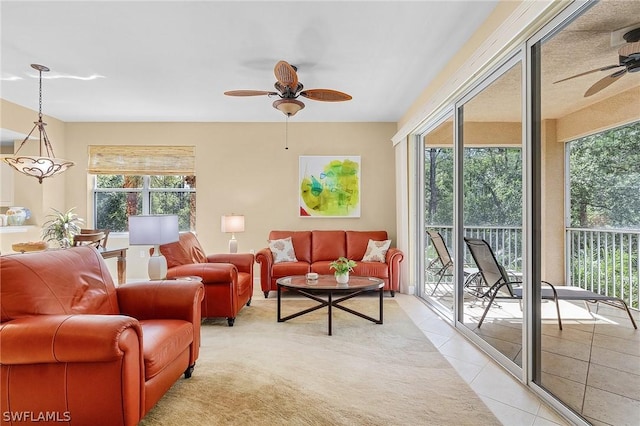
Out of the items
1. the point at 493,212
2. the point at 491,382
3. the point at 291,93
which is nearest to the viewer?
the point at 491,382

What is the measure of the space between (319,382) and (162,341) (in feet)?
3.62

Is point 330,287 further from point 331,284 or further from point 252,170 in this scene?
point 252,170

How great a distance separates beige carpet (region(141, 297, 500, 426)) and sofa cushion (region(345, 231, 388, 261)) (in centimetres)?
192

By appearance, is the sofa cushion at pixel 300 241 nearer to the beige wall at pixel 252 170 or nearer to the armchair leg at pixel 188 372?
the beige wall at pixel 252 170

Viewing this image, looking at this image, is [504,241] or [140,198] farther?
[140,198]

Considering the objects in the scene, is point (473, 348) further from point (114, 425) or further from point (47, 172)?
point (47, 172)

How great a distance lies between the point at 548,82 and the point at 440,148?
88.0 inches

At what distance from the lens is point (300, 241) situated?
18.4 feet

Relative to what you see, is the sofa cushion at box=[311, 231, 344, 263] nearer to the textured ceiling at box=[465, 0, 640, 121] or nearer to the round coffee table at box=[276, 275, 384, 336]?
the round coffee table at box=[276, 275, 384, 336]

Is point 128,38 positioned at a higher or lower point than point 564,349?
higher

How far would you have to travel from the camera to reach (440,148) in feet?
14.4

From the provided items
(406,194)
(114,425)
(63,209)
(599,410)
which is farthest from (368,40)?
(63,209)

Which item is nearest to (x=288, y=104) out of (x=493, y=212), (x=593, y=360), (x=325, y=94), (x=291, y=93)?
(x=291, y=93)

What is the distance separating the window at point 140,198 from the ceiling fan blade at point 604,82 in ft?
18.1
